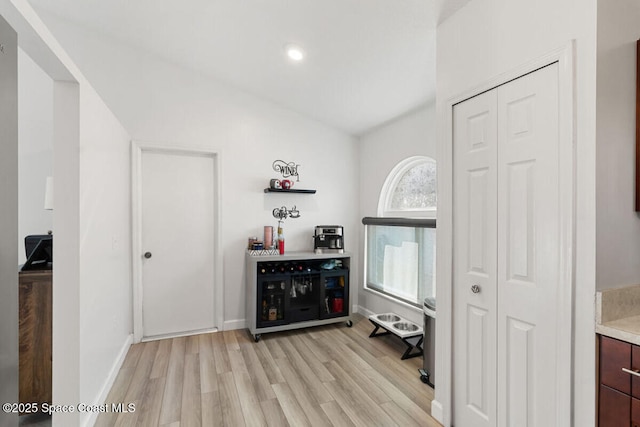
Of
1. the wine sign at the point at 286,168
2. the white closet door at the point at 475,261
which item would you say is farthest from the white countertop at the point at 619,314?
the wine sign at the point at 286,168

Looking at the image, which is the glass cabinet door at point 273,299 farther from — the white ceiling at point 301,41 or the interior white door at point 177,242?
the white ceiling at point 301,41

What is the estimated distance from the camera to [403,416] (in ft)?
6.65

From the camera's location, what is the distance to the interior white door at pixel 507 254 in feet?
4.61

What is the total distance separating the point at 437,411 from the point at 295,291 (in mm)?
1919

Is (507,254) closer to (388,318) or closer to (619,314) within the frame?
(619,314)

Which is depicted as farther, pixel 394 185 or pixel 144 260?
pixel 394 185

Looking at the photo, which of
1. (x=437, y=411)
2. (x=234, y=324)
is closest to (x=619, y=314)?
(x=437, y=411)

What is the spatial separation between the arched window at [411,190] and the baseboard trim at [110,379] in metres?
2.98

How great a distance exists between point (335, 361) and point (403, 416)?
0.85 meters

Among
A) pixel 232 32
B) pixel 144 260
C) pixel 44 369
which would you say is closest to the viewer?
pixel 44 369

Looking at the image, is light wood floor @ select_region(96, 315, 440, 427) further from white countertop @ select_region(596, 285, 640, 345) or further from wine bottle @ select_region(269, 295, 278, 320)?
white countertop @ select_region(596, 285, 640, 345)

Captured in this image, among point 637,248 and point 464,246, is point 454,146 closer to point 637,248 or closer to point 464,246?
point 464,246

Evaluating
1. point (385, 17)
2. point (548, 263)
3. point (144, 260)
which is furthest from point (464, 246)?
point (144, 260)

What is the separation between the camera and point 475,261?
1.78 metres
